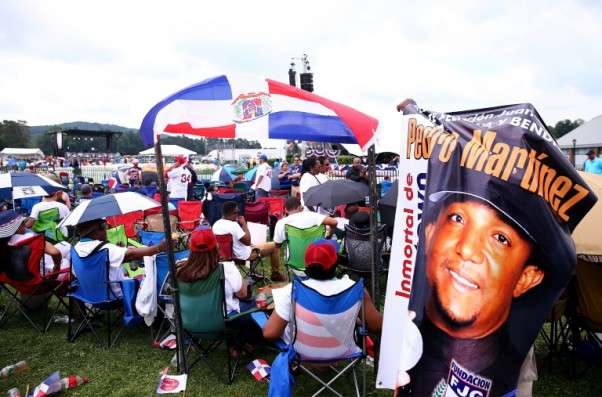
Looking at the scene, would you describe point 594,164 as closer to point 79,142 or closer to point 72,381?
point 72,381

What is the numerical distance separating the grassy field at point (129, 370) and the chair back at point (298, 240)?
1297 millimetres

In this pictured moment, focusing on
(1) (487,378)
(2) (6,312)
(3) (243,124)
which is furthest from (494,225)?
(2) (6,312)

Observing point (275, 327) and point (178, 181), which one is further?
point (178, 181)

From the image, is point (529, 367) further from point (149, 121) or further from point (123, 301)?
point (123, 301)

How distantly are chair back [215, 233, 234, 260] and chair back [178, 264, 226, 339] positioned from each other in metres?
1.85

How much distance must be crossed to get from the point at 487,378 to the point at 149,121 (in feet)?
8.52

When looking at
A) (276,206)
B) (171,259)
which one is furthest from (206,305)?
(276,206)

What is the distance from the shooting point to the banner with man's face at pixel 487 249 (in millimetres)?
1607

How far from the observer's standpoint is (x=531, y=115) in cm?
176

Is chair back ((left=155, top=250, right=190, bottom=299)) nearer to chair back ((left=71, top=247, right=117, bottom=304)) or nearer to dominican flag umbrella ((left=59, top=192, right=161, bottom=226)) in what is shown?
chair back ((left=71, top=247, right=117, bottom=304))

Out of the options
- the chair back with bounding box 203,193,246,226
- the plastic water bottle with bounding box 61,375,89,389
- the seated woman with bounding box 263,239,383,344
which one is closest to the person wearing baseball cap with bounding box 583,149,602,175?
the chair back with bounding box 203,193,246,226

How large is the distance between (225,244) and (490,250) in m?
3.96

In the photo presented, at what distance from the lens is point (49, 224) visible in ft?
22.3

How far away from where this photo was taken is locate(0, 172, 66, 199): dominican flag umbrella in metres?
6.68
